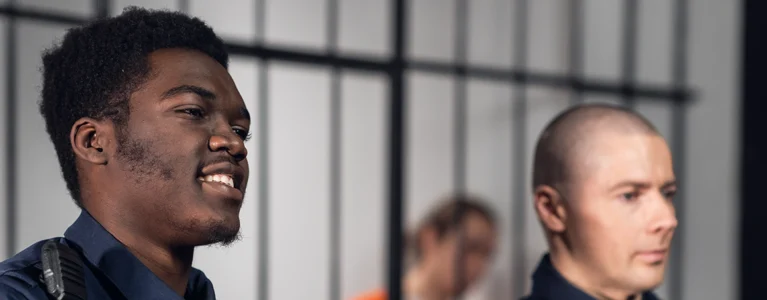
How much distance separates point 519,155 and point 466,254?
67 centimetres

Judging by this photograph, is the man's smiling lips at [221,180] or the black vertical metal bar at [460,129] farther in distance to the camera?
the black vertical metal bar at [460,129]

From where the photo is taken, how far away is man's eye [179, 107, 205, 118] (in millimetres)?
1758

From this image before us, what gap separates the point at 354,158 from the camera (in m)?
5.17

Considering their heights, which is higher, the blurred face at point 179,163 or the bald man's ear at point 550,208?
the blurred face at point 179,163

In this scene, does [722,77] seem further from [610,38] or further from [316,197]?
[316,197]

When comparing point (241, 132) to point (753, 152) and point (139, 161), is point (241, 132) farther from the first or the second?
point (753, 152)

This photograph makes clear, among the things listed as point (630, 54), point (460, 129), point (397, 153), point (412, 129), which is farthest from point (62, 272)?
point (412, 129)

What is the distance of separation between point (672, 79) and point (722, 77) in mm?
260

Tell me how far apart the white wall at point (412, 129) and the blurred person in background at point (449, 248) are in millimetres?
167

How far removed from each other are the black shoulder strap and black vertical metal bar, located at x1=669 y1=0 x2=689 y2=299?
332 centimetres

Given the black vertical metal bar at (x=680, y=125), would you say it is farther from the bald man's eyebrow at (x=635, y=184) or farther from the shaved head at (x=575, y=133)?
the bald man's eyebrow at (x=635, y=184)

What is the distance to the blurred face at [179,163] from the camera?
5.65ft

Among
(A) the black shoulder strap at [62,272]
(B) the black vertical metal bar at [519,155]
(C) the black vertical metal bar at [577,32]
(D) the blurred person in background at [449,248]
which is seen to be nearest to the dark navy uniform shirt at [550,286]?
(A) the black shoulder strap at [62,272]

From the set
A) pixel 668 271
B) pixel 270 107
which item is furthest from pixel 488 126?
pixel 270 107
